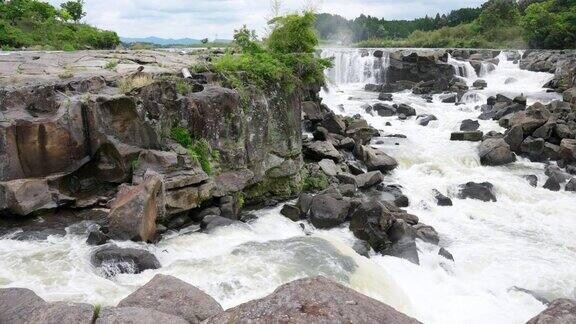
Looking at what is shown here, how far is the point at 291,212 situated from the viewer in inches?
543

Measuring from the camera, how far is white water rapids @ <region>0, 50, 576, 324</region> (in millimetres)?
8891

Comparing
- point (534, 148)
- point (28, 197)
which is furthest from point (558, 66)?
point (28, 197)

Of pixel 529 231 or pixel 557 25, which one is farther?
pixel 557 25

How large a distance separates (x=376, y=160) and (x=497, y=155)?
5748 millimetres

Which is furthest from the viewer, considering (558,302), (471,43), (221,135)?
(471,43)

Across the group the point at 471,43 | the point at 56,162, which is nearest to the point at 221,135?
the point at 56,162

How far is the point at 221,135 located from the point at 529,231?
1017 centimetres

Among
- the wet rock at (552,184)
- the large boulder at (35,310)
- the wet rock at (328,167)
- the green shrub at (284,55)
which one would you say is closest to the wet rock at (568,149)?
the wet rock at (552,184)

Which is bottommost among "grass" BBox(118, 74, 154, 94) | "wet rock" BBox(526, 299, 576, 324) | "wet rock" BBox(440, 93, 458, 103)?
"wet rock" BBox(440, 93, 458, 103)

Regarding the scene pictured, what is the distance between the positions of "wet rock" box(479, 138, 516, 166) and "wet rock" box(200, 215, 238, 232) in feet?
43.8

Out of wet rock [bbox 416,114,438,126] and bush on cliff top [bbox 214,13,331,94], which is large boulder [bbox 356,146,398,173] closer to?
bush on cliff top [bbox 214,13,331,94]

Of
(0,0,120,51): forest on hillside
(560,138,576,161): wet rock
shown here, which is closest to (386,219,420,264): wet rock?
(560,138,576,161): wet rock

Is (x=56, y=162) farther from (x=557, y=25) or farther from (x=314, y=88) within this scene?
(x=557, y=25)

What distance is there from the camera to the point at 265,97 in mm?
15297
